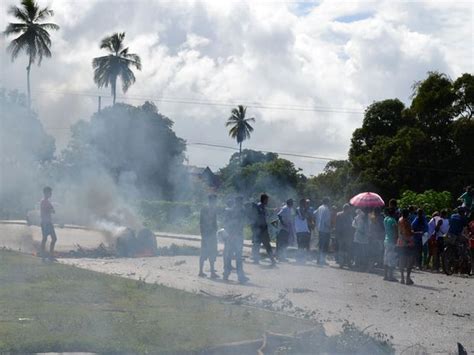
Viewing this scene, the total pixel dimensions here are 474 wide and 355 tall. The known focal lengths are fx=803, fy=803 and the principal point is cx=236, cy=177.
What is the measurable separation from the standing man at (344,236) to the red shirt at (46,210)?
22.6ft

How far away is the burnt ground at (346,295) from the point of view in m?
11.1

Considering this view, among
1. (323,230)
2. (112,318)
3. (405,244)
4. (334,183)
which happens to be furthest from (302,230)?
(334,183)

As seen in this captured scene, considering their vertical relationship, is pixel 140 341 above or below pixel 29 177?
below

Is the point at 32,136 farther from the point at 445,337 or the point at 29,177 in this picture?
the point at 445,337

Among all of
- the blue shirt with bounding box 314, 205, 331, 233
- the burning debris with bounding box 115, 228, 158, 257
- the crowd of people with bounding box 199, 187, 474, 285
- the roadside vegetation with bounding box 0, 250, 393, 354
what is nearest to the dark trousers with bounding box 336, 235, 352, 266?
the crowd of people with bounding box 199, 187, 474, 285

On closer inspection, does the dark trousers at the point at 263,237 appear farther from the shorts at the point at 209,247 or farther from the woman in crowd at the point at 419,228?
the woman in crowd at the point at 419,228

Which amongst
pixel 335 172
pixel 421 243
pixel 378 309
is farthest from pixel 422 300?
pixel 335 172

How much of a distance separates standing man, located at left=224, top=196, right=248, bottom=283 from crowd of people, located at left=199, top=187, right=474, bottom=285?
0.19 meters

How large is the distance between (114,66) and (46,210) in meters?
3.58

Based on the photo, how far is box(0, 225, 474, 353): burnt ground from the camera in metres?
11.1

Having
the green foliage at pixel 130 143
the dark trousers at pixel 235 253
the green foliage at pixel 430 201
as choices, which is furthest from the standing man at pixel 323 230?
the green foliage at pixel 430 201

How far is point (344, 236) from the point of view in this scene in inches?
772

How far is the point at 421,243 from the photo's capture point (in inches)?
764

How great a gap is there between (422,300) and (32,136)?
746cm
